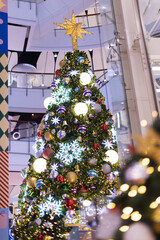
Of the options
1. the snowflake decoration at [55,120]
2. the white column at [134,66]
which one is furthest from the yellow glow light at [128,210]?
the snowflake decoration at [55,120]

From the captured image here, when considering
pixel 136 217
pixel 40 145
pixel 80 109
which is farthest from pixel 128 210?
pixel 40 145

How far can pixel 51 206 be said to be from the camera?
12.0ft

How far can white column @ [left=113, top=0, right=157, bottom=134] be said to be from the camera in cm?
192

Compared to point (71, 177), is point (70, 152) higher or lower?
higher

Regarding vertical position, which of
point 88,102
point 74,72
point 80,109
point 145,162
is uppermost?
point 74,72

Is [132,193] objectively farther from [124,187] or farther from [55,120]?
[55,120]

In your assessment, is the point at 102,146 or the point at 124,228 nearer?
the point at 124,228

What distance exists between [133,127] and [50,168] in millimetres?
2267

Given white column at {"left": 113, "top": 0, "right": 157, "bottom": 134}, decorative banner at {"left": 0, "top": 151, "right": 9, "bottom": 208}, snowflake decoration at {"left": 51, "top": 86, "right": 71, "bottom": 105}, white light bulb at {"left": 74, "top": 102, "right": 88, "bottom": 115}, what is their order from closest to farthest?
white column at {"left": 113, "top": 0, "right": 157, "bottom": 134}, decorative banner at {"left": 0, "top": 151, "right": 9, "bottom": 208}, white light bulb at {"left": 74, "top": 102, "right": 88, "bottom": 115}, snowflake decoration at {"left": 51, "top": 86, "right": 71, "bottom": 105}

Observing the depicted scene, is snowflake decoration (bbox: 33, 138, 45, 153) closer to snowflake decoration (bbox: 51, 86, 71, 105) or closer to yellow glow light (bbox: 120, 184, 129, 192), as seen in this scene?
snowflake decoration (bbox: 51, 86, 71, 105)

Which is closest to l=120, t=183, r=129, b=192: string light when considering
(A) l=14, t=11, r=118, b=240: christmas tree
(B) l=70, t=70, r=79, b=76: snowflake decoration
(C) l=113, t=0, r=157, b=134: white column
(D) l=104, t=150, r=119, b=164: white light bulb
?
(C) l=113, t=0, r=157, b=134: white column

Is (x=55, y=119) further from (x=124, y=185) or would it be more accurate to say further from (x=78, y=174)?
(x=124, y=185)

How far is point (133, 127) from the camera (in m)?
1.87

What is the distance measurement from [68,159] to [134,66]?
203cm
